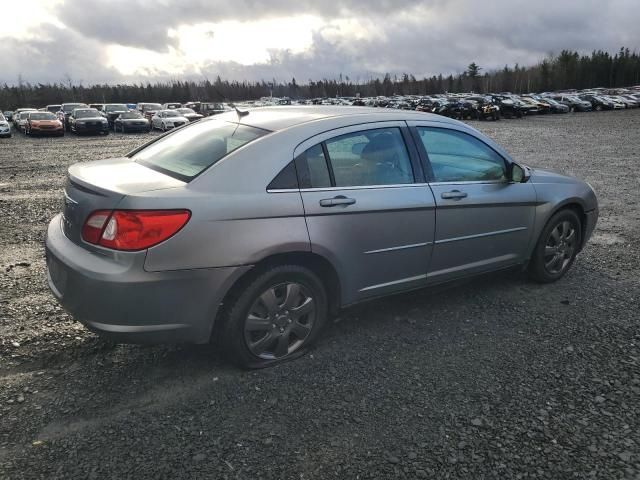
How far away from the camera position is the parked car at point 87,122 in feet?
86.4

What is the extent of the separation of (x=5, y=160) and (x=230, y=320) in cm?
1557

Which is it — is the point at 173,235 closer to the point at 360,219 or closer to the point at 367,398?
the point at 360,219

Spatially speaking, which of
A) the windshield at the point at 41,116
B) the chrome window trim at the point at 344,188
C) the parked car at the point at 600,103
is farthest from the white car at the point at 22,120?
the parked car at the point at 600,103

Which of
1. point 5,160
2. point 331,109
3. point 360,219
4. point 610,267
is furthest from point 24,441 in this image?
point 5,160

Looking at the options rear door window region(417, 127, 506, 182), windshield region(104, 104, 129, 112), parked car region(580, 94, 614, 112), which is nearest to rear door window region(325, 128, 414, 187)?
rear door window region(417, 127, 506, 182)

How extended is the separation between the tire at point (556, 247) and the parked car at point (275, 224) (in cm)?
39

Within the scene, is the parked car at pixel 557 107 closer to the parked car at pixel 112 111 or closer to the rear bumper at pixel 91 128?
the parked car at pixel 112 111

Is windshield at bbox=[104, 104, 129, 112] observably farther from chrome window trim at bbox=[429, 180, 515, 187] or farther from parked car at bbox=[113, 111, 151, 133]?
chrome window trim at bbox=[429, 180, 515, 187]

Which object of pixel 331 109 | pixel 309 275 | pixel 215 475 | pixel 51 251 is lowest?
pixel 215 475

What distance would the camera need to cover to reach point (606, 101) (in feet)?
154

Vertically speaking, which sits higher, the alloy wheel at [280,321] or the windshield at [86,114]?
the windshield at [86,114]

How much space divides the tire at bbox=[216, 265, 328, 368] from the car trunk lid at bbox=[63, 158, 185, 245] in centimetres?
79

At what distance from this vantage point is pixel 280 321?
323 centimetres

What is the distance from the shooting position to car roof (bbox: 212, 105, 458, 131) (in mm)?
3467
